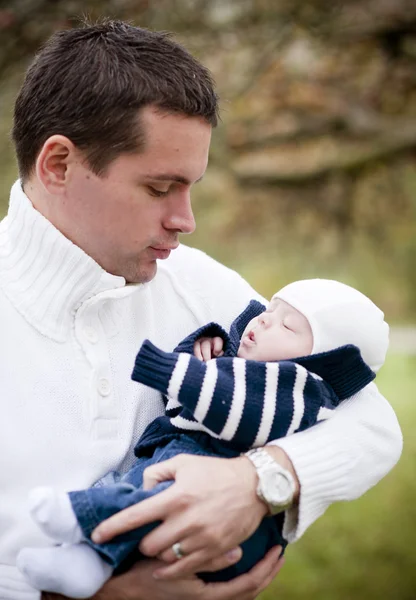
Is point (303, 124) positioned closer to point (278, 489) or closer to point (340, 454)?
point (340, 454)

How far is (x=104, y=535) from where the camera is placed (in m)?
1.65

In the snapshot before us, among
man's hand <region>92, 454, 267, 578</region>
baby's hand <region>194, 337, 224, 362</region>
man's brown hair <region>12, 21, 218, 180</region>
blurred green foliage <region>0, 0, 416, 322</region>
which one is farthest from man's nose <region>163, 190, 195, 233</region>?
blurred green foliage <region>0, 0, 416, 322</region>

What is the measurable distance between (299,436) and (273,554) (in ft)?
0.87

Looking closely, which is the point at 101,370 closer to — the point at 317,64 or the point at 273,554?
the point at 273,554

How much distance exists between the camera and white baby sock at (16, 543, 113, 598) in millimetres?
1653

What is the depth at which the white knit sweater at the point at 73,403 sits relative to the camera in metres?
1.83

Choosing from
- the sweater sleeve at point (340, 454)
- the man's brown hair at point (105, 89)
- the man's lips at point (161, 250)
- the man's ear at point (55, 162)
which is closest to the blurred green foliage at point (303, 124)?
the man's brown hair at point (105, 89)

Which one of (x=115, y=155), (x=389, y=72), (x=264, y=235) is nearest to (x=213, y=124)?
(x=115, y=155)

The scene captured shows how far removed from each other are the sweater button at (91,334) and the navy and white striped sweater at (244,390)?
0.20 meters

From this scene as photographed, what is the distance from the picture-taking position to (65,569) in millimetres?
1651

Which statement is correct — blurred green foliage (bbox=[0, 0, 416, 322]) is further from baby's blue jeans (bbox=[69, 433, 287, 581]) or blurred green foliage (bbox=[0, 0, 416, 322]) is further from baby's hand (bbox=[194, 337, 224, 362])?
baby's blue jeans (bbox=[69, 433, 287, 581])

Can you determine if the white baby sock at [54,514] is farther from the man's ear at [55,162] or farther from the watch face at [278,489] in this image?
the man's ear at [55,162]

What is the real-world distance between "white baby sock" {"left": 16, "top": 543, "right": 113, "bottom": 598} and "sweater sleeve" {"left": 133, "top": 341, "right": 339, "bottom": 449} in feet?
1.17

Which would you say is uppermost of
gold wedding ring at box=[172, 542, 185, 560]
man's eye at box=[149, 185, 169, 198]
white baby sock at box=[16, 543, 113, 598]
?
man's eye at box=[149, 185, 169, 198]
